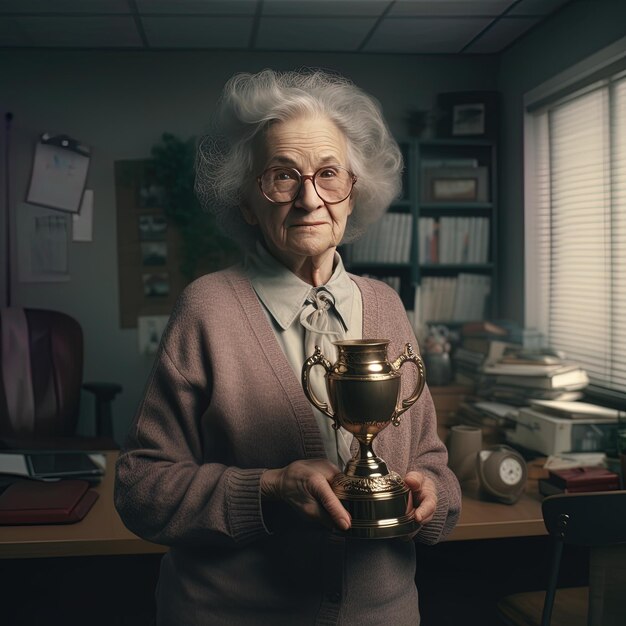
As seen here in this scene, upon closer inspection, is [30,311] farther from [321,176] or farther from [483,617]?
[321,176]

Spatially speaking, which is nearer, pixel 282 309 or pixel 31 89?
pixel 282 309

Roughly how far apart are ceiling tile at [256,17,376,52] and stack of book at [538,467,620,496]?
285 cm

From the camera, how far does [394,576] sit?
3.79 feet

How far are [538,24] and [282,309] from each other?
3462 millimetres

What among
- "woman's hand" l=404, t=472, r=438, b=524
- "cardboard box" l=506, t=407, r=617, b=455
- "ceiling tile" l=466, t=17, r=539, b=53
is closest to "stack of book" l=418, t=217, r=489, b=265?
"ceiling tile" l=466, t=17, r=539, b=53

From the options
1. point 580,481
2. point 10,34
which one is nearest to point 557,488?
point 580,481

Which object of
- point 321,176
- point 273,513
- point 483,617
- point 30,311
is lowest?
point 483,617

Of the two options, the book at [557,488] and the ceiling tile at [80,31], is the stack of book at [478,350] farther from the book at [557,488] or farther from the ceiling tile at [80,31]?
the ceiling tile at [80,31]

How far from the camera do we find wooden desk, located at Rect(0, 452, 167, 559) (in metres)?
1.54

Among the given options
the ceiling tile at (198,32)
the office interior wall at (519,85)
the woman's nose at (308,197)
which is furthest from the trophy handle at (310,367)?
the ceiling tile at (198,32)

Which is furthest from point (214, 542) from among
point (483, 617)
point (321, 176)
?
point (483, 617)

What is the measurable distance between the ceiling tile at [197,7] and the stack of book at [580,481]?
2.78m

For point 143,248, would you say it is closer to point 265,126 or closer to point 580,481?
point 580,481

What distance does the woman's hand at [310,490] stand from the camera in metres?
0.95
